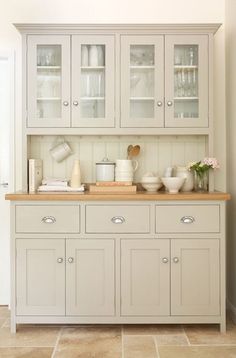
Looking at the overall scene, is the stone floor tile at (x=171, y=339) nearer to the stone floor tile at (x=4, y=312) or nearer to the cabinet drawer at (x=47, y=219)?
the cabinet drawer at (x=47, y=219)

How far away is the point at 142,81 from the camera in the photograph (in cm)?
309

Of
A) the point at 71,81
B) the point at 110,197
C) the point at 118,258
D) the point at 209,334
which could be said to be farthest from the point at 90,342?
the point at 71,81

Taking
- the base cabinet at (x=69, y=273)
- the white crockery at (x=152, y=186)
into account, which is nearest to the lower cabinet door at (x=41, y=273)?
the base cabinet at (x=69, y=273)

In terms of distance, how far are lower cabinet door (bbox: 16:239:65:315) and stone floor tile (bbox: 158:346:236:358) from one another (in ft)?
2.46

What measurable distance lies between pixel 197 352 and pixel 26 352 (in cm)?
105

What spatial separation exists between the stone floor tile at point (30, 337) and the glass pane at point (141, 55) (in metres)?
1.99

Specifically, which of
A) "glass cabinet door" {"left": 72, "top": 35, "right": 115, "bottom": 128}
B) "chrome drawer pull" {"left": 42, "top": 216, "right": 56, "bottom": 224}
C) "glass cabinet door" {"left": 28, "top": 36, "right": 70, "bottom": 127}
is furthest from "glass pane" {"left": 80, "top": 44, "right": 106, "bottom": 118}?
"chrome drawer pull" {"left": 42, "top": 216, "right": 56, "bottom": 224}

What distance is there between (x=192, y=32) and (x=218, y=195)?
1.20 meters

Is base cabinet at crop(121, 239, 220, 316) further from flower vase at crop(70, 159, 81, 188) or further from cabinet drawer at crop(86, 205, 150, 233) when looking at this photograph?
flower vase at crop(70, 159, 81, 188)

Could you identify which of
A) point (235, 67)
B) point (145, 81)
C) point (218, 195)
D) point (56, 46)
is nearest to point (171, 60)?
point (145, 81)

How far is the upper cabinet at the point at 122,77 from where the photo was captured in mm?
3045

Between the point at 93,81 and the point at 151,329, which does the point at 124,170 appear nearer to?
the point at 93,81

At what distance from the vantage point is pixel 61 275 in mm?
2848
